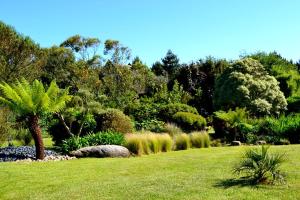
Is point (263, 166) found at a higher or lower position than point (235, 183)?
higher

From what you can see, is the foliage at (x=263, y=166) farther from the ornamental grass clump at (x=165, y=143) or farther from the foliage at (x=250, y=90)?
the foliage at (x=250, y=90)

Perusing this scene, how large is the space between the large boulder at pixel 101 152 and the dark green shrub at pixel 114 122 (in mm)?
4497

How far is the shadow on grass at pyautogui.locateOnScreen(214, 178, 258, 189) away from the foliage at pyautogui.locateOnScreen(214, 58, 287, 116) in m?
17.1

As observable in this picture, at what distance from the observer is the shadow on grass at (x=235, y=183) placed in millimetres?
9672

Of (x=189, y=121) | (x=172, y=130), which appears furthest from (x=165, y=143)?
(x=189, y=121)

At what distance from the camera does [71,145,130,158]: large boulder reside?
16.4 metres

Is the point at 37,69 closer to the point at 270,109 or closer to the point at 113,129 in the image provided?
the point at 113,129

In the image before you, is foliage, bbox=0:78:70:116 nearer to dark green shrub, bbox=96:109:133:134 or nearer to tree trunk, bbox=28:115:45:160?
tree trunk, bbox=28:115:45:160

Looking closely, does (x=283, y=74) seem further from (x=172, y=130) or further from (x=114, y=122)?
(x=114, y=122)

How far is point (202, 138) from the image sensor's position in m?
19.9

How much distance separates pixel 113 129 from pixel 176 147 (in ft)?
11.0

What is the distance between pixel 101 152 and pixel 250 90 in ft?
44.9

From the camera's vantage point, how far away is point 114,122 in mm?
21266

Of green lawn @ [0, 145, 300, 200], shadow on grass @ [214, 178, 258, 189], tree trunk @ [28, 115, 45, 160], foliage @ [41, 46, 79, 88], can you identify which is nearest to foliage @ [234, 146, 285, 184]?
shadow on grass @ [214, 178, 258, 189]
